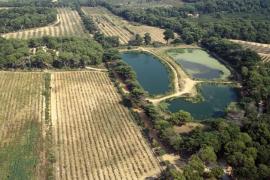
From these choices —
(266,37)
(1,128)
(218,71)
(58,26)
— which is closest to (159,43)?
(218,71)

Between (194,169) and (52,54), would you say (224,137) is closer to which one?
(194,169)

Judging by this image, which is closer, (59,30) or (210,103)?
(210,103)

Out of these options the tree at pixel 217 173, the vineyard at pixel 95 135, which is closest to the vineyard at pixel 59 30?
the vineyard at pixel 95 135

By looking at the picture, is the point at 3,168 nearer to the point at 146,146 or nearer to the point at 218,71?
the point at 146,146

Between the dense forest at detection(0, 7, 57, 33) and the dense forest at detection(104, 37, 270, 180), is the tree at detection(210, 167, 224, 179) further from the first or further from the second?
the dense forest at detection(0, 7, 57, 33)

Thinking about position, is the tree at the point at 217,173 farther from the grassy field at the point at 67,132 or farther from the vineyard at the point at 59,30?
the vineyard at the point at 59,30

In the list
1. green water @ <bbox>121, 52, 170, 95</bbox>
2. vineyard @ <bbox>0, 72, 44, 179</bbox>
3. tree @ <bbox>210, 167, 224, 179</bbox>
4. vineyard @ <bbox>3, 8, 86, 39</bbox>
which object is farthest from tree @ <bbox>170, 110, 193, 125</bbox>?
vineyard @ <bbox>3, 8, 86, 39</bbox>

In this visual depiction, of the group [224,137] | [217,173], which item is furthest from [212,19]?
[217,173]
